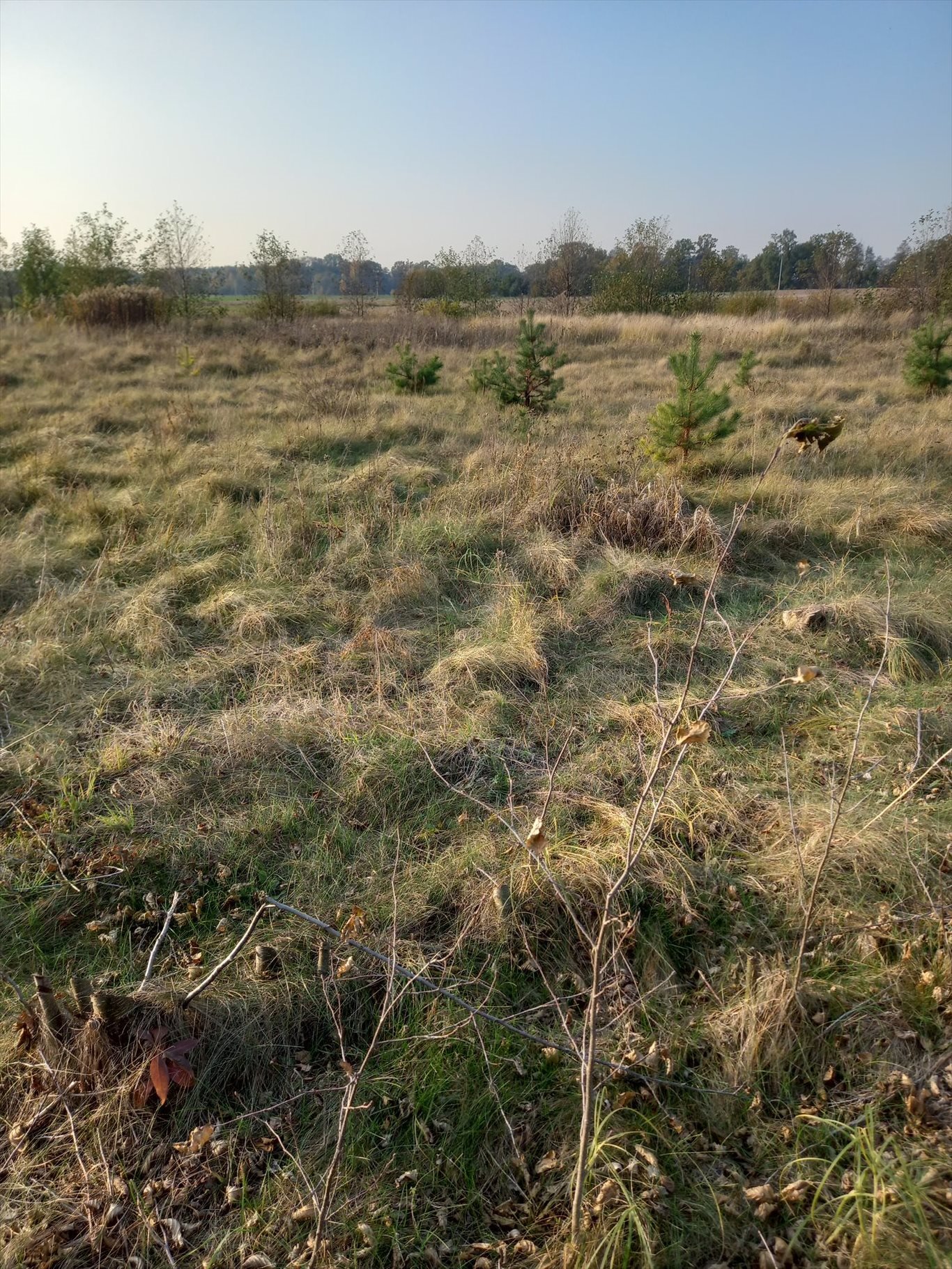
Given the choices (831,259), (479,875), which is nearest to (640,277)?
(831,259)

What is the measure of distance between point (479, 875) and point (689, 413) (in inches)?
190

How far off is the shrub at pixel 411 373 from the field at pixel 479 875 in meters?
5.01

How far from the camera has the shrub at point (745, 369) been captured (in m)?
9.38

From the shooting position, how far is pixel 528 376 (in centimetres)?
823

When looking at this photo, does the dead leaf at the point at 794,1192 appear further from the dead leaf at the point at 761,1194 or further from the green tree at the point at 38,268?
the green tree at the point at 38,268

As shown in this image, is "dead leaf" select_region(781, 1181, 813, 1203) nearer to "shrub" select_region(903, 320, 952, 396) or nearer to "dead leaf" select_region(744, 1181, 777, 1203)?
"dead leaf" select_region(744, 1181, 777, 1203)

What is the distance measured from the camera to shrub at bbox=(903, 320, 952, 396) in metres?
9.09

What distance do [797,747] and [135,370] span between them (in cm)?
1268

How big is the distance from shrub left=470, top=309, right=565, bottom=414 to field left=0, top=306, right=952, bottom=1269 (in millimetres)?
2805

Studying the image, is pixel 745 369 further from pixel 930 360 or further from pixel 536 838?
pixel 536 838

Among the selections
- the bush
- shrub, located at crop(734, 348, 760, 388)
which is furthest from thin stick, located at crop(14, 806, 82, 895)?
the bush

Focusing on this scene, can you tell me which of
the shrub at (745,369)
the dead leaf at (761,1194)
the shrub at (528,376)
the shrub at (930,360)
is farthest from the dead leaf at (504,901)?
the shrub at (930,360)

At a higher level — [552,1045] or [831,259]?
[831,259]

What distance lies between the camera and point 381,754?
3145 millimetres
